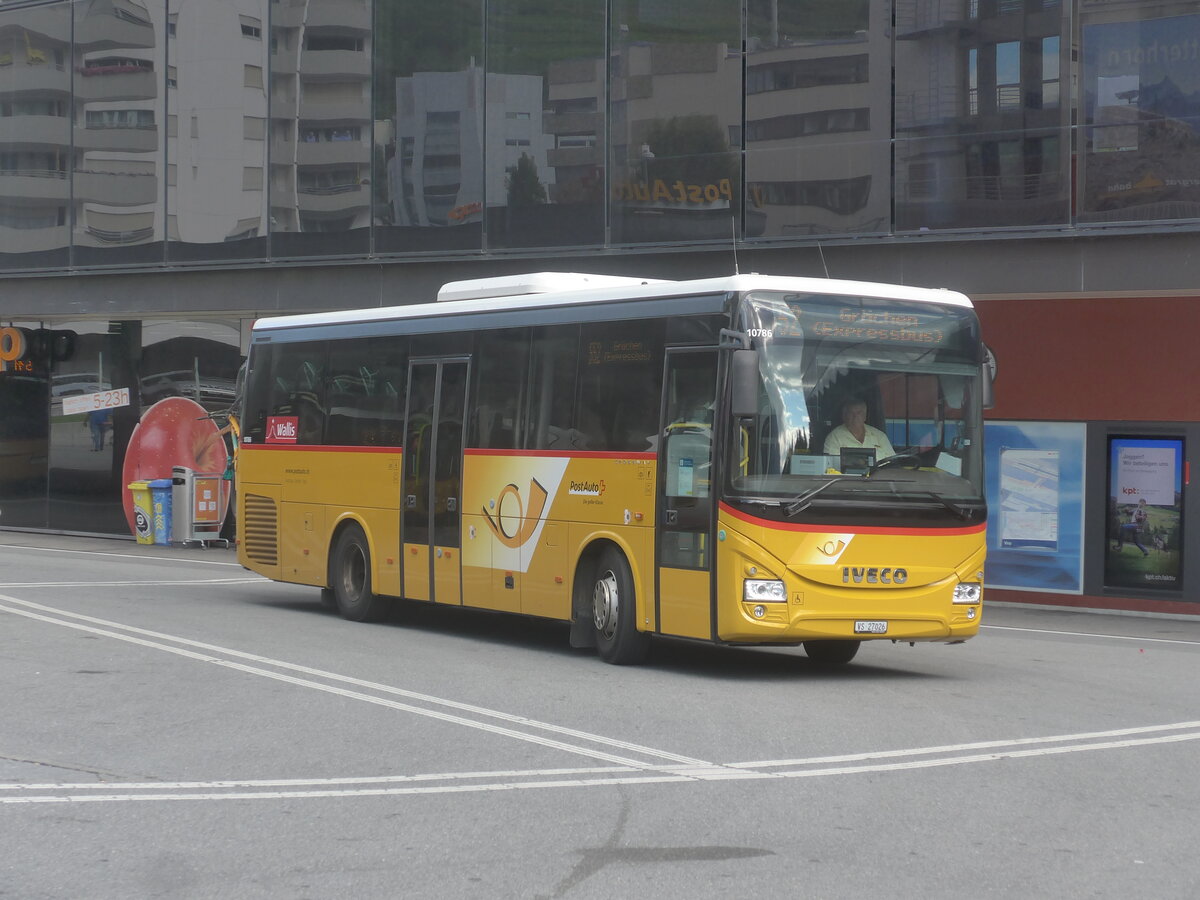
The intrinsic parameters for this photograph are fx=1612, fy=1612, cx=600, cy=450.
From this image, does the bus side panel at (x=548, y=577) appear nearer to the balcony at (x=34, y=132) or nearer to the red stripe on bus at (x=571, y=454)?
the red stripe on bus at (x=571, y=454)

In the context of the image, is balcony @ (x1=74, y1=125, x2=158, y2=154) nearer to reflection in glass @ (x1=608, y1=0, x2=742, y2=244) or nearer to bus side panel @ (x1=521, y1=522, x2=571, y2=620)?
reflection in glass @ (x1=608, y1=0, x2=742, y2=244)

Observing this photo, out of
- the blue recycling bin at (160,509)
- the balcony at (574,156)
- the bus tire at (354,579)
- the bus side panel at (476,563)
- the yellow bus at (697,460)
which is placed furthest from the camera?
the blue recycling bin at (160,509)

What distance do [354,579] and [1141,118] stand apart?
11.2 m

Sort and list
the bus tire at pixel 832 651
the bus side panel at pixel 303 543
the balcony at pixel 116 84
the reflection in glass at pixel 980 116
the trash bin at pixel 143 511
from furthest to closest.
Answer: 1. the balcony at pixel 116 84
2. the trash bin at pixel 143 511
3. the reflection in glass at pixel 980 116
4. the bus side panel at pixel 303 543
5. the bus tire at pixel 832 651

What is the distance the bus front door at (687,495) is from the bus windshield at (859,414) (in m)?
0.43

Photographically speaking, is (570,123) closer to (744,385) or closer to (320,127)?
(320,127)

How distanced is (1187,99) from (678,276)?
7.32 meters

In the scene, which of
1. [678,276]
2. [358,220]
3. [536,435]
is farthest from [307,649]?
[358,220]

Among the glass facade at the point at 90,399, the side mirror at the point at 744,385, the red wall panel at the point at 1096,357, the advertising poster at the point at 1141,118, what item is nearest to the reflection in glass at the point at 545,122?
the red wall panel at the point at 1096,357

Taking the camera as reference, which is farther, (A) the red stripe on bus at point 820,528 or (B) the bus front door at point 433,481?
(B) the bus front door at point 433,481

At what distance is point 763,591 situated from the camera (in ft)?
38.2

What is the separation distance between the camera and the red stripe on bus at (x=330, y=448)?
16078mm

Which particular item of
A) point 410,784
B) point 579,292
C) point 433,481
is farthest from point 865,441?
point 410,784

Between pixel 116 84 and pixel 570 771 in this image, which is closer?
pixel 570 771
